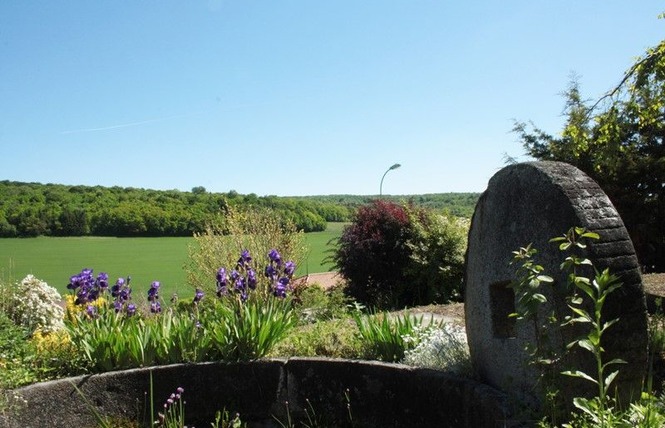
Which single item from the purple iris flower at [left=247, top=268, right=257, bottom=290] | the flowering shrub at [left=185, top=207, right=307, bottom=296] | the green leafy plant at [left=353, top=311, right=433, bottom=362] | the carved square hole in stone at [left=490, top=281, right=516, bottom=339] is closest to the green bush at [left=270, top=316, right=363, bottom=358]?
the green leafy plant at [left=353, top=311, right=433, bottom=362]

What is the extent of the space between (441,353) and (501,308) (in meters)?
0.80

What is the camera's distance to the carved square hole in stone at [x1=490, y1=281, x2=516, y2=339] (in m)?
3.94

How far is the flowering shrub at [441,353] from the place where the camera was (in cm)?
446

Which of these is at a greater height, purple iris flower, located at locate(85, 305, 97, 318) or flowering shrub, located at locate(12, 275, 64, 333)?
purple iris flower, located at locate(85, 305, 97, 318)

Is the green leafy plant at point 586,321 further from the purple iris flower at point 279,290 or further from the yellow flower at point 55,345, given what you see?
the yellow flower at point 55,345

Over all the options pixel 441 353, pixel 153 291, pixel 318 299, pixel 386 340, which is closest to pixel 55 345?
pixel 153 291

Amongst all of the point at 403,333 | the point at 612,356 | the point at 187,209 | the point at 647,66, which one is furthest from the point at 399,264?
the point at 187,209

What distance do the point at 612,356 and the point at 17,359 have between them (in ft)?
15.4

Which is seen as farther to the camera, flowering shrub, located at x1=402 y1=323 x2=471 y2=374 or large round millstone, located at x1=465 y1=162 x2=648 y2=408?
flowering shrub, located at x1=402 y1=323 x2=471 y2=374

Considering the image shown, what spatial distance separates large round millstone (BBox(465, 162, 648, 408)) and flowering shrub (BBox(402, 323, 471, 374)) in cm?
23

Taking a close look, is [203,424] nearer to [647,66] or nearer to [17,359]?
[17,359]

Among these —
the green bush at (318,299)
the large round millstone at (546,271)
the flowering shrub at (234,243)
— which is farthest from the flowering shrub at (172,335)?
the flowering shrub at (234,243)

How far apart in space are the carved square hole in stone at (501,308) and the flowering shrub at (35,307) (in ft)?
22.9

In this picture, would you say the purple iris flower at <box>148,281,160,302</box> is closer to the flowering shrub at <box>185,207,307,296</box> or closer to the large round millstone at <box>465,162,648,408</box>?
the large round millstone at <box>465,162,648,408</box>
